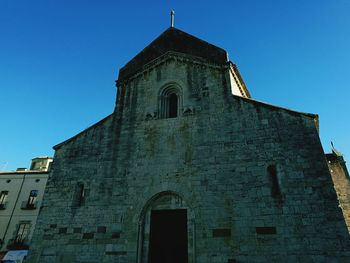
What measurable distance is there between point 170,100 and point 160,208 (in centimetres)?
486

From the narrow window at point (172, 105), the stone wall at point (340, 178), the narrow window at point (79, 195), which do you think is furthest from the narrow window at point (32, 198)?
the stone wall at point (340, 178)

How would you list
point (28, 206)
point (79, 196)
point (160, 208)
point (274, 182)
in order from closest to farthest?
1. point (274, 182)
2. point (160, 208)
3. point (79, 196)
4. point (28, 206)

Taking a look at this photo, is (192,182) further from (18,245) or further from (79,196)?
(18,245)

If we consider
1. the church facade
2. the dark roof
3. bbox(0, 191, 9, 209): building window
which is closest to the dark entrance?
the church facade

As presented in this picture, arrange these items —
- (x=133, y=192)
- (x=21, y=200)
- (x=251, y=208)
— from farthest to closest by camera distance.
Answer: (x=21, y=200)
(x=133, y=192)
(x=251, y=208)

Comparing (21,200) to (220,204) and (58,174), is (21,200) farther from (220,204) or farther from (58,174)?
(220,204)

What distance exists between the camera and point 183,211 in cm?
948

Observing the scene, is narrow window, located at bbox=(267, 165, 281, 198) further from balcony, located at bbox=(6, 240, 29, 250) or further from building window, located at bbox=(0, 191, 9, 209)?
building window, located at bbox=(0, 191, 9, 209)

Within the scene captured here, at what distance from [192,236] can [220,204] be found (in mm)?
1400

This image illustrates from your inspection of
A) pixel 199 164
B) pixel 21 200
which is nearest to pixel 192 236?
pixel 199 164

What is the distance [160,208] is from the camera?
9.76 metres

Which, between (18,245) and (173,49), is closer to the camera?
(173,49)

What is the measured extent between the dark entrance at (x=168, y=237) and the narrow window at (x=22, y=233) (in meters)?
18.1

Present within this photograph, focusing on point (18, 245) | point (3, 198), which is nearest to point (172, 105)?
point (18, 245)
